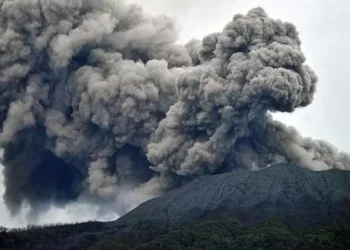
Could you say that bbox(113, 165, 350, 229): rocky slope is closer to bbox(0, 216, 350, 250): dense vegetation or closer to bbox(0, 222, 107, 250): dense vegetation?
bbox(0, 216, 350, 250): dense vegetation

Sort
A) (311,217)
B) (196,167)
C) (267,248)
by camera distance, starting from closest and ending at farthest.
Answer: (267,248) → (311,217) → (196,167)

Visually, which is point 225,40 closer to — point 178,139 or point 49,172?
point 178,139

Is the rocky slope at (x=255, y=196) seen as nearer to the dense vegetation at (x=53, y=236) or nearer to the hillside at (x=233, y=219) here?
the hillside at (x=233, y=219)

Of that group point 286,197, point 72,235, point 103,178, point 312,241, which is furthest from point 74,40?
point 312,241

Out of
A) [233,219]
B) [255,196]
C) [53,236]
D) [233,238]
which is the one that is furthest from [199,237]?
[53,236]

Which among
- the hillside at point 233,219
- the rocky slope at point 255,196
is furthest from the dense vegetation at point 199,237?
the rocky slope at point 255,196

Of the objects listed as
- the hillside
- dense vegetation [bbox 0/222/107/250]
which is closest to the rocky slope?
the hillside

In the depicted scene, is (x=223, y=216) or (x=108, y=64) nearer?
(x=223, y=216)
